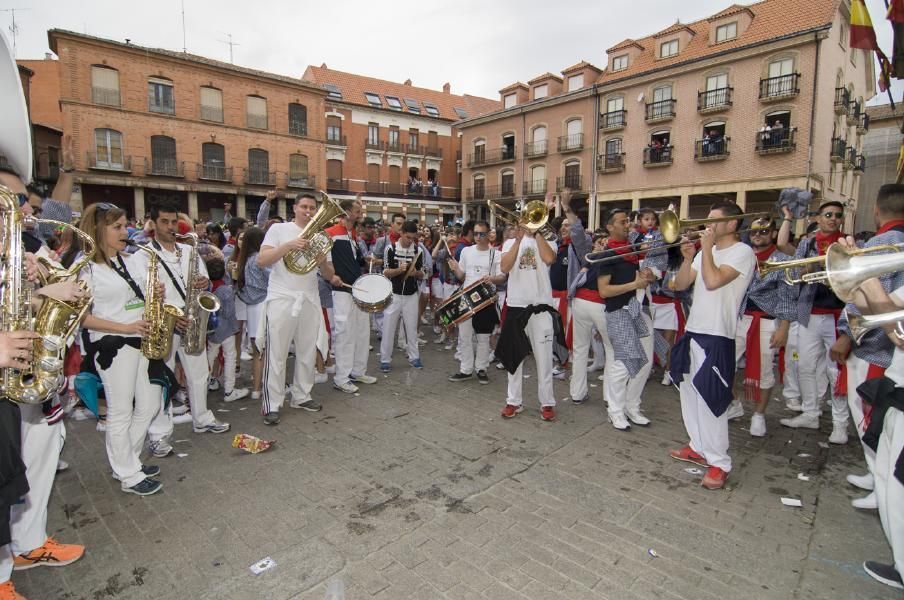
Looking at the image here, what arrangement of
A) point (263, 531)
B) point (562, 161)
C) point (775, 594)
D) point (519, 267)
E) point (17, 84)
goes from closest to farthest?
1. point (17, 84)
2. point (775, 594)
3. point (263, 531)
4. point (519, 267)
5. point (562, 161)

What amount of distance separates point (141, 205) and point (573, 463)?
1222 inches

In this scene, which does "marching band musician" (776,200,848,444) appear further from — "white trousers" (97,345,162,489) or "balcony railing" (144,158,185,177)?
"balcony railing" (144,158,185,177)

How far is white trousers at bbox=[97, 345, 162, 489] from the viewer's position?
355 centimetres

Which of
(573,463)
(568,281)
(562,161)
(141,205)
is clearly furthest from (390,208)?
(573,463)

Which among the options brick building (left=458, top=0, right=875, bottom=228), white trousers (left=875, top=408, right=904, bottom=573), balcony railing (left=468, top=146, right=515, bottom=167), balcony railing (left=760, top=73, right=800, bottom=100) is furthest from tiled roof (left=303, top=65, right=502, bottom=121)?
white trousers (left=875, top=408, right=904, bottom=573)

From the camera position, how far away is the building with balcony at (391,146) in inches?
1464

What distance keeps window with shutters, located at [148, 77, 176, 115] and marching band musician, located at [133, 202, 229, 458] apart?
29332 mm

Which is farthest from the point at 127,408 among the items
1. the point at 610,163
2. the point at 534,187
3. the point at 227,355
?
the point at 534,187

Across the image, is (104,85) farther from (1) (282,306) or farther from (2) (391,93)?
(1) (282,306)

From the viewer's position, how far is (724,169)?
25047mm

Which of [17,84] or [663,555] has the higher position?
[17,84]

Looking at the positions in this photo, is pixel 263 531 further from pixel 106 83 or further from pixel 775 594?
pixel 106 83

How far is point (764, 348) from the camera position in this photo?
5.20 meters

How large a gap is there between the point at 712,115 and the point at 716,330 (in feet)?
85.3
